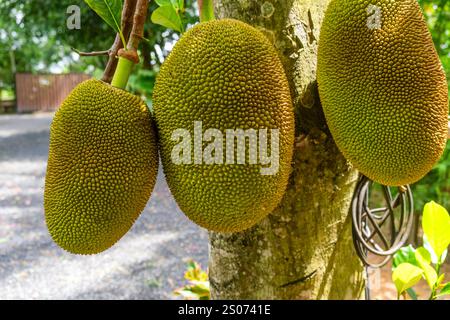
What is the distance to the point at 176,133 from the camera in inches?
21.7

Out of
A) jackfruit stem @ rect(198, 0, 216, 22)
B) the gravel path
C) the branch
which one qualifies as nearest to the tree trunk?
jackfruit stem @ rect(198, 0, 216, 22)

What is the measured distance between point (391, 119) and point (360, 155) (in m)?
0.06

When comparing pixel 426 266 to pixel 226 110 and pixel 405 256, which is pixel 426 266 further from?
pixel 226 110

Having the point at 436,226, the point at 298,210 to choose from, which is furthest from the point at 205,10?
the point at 436,226

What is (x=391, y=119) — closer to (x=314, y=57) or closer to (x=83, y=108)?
(x=314, y=57)

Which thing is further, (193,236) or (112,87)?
(193,236)

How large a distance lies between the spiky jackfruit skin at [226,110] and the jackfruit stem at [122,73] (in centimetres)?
8

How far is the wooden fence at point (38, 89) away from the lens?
10.0 m

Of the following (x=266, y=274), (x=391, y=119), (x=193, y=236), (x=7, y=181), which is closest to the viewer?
(x=391, y=119)

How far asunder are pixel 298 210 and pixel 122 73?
30 centimetres

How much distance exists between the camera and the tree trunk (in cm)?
63

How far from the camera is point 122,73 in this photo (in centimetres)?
62
